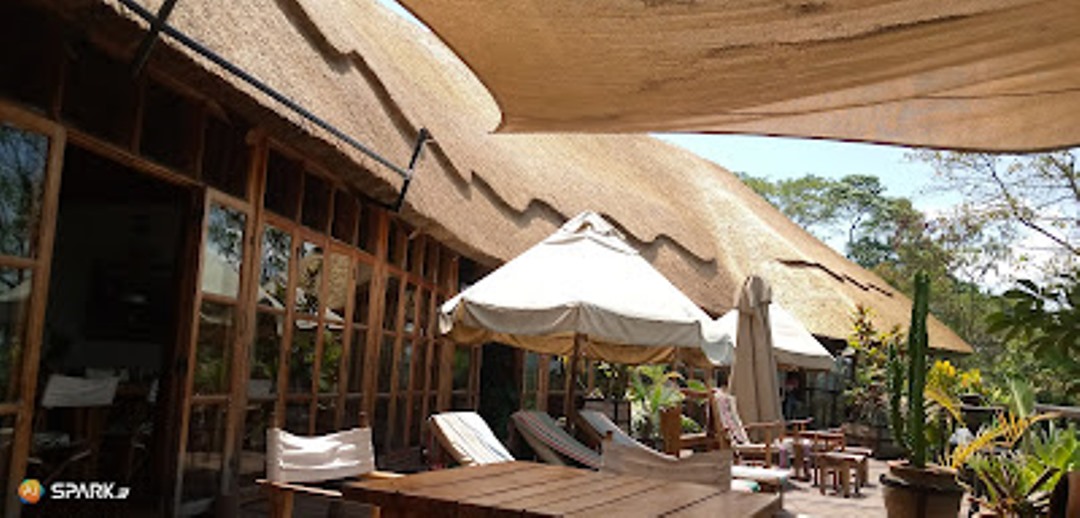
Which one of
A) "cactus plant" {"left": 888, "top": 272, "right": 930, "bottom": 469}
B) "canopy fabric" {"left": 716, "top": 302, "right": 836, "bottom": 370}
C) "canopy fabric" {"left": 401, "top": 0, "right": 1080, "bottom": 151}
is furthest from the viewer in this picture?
"canopy fabric" {"left": 716, "top": 302, "right": 836, "bottom": 370}

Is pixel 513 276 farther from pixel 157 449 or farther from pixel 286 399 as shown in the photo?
pixel 157 449

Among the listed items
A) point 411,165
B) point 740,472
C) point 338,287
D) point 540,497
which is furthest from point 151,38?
point 740,472

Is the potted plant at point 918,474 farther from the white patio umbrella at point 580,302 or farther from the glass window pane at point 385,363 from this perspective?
the glass window pane at point 385,363

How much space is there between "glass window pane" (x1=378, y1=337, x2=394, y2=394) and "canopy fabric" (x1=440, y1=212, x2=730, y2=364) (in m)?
1.41

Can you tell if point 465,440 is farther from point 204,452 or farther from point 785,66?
point 785,66

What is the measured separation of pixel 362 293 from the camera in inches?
243

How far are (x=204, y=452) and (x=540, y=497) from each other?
231 cm

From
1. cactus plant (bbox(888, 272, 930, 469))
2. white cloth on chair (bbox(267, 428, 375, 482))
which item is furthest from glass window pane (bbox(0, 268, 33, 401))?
cactus plant (bbox(888, 272, 930, 469))

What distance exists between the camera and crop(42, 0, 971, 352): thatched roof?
430cm

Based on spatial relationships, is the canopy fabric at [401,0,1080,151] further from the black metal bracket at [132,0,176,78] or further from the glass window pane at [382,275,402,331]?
the glass window pane at [382,275,402,331]

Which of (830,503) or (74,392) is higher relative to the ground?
(74,392)

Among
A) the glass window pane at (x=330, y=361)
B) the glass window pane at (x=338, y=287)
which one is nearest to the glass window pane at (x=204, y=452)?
the glass window pane at (x=330, y=361)

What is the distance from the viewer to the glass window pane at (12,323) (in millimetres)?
3006

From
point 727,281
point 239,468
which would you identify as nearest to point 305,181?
point 239,468
